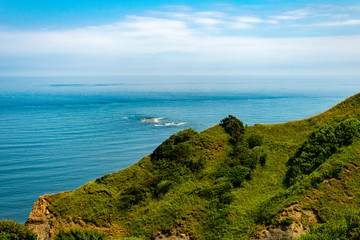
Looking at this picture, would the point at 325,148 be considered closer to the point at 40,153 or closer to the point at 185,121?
the point at 40,153

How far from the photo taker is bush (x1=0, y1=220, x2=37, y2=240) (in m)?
21.8

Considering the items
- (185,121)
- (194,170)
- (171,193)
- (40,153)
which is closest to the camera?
(171,193)

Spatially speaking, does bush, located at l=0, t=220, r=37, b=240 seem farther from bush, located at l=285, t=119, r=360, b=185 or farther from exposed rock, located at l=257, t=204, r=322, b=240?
bush, located at l=285, t=119, r=360, b=185

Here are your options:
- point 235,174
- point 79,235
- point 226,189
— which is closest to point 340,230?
point 226,189

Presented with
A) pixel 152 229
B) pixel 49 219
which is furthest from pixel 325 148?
pixel 49 219

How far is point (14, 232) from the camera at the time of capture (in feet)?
72.8

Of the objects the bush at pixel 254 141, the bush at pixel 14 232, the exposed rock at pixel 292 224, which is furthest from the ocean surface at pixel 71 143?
the exposed rock at pixel 292 224

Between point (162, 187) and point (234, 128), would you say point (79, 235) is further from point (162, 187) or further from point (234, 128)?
point (234, 128)

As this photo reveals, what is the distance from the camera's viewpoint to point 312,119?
106 ft

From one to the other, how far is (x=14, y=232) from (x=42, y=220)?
6.99ft

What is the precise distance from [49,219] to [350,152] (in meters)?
22.7

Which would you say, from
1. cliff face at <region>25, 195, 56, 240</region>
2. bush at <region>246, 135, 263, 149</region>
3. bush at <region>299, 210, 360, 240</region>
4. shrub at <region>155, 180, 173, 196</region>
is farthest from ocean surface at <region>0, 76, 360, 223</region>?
bush at <region>299, 210, 360, 240</region>

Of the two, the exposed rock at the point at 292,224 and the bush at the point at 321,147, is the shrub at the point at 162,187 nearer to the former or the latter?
the exposed rock at the point at 292,224

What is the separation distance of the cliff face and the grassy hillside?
391mm
